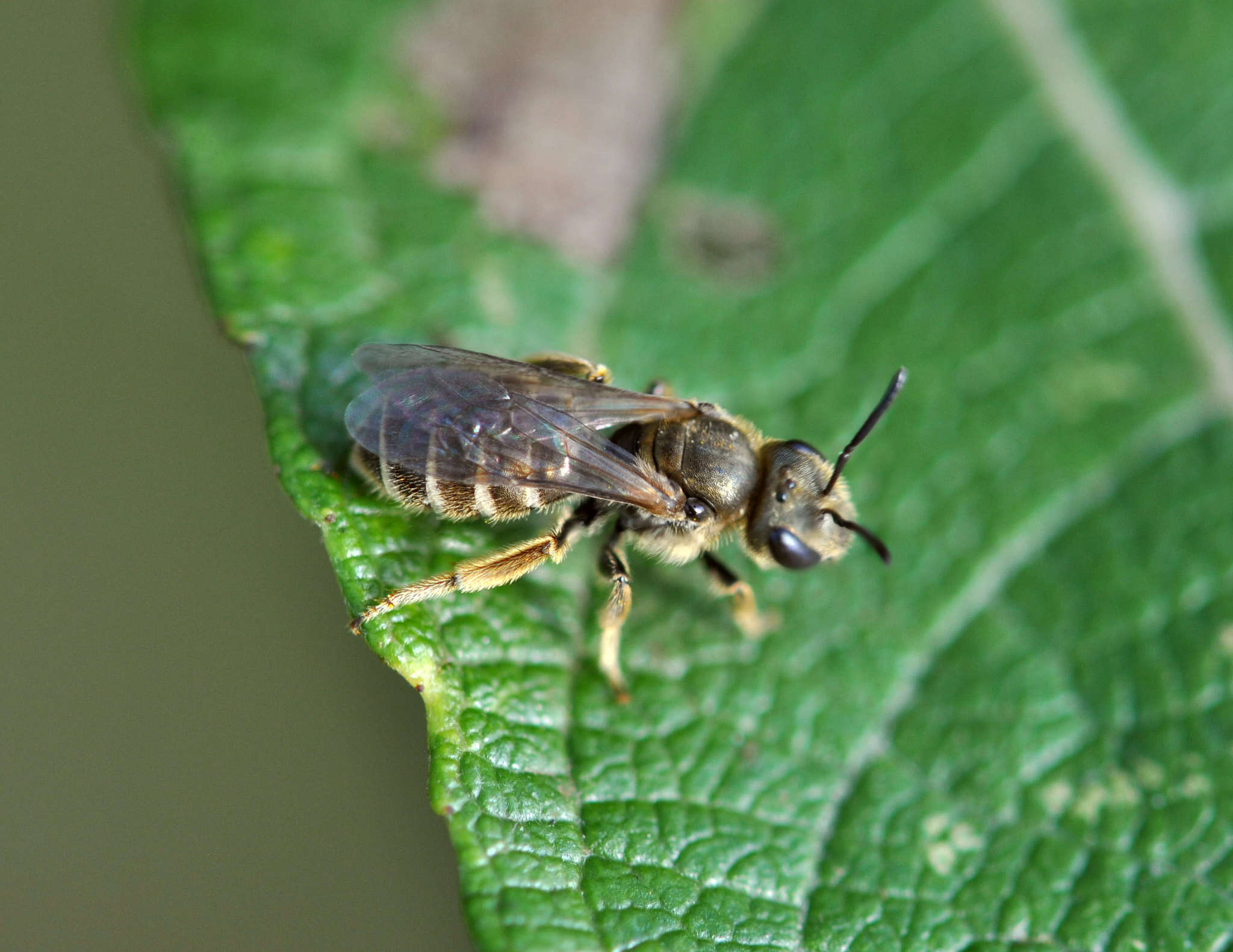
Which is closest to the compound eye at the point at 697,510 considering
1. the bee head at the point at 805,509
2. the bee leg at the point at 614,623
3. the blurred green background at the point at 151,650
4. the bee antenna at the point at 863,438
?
the bee head at the point at 805,509

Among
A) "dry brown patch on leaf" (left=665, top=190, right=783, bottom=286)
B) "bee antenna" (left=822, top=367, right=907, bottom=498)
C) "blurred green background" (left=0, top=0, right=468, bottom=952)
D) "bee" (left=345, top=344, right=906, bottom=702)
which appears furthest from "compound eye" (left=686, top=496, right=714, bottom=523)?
"blurred green background" (left=0, top=0, right=468, bottom=952)

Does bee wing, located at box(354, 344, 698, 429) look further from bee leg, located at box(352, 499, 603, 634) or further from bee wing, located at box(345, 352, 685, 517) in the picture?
bee leg, located at box(352, 499, 603, 634)

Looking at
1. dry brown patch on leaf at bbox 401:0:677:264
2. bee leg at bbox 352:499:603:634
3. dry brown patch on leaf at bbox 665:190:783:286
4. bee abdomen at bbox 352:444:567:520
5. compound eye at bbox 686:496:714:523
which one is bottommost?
bee leg at bbox 352:499:603:634

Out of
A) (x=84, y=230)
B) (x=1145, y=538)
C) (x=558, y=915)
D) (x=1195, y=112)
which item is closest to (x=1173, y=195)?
(x=1195, y=112)

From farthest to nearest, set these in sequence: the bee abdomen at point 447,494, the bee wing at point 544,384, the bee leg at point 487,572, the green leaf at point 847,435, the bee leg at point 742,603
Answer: the bee leg at point 742,603 < the bee wing at point 544,384 < the bee abdomen at point 447,494 < the bee leg at point 487,572 < the green leaf at point 847,435

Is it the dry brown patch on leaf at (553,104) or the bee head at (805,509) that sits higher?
the dry brown patch on leaf at (553,104)

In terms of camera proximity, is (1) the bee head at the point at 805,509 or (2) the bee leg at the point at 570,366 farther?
(2) the bee leg at the point at 570,366

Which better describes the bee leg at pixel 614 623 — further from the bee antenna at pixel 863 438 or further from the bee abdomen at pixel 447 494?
the bee antenna at pixel 863 438
